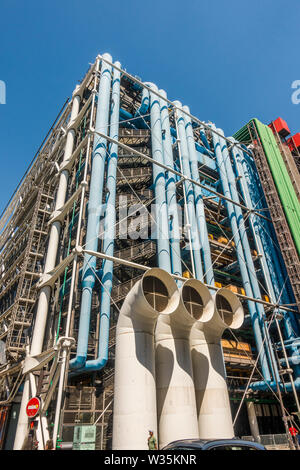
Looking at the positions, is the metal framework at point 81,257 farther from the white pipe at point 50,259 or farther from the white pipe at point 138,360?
the white pipe at point 138,360

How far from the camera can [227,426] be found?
42.7ft

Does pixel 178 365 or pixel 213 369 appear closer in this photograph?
pixel 178 365

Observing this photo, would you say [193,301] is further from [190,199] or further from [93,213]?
[190,199]

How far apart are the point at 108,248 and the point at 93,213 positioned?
226 cm

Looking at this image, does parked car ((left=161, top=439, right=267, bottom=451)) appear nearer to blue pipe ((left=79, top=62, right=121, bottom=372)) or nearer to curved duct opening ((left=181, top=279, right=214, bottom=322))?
curved duct opening ((left=181, top=279, right=214, bottom=322))

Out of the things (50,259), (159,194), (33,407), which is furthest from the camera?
(159,194)

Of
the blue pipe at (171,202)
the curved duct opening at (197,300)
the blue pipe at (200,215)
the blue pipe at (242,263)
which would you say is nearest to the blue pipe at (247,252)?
the blue pipe at (242,263)

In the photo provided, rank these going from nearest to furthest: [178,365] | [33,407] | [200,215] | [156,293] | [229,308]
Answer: [33,407] → [156,293] → [178,365] → [229,308] → [200,215]

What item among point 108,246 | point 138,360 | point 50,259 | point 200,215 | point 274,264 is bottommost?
point 138,360

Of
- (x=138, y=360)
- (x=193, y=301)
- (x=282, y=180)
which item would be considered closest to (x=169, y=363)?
(x=138, y=360)

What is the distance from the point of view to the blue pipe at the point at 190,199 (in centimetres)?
2112

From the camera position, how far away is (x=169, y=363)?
12.9 meters

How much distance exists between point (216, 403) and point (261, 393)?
10.8 metres

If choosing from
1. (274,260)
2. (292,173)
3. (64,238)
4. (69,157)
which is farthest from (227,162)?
(64,238)
